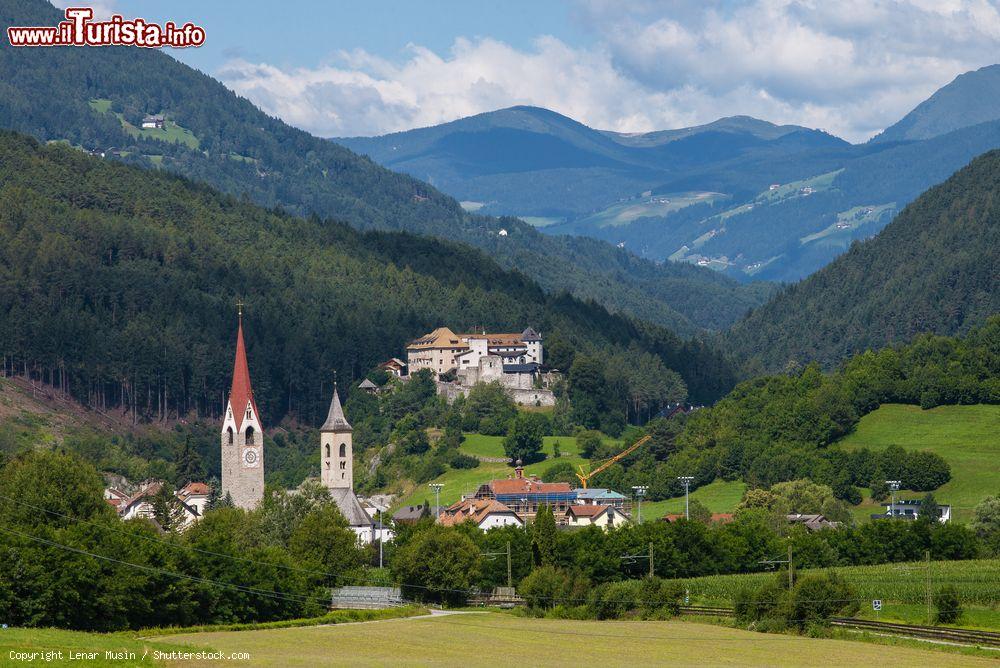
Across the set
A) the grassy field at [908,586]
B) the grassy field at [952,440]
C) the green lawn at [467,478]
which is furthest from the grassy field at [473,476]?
the grassy field at [908,586]

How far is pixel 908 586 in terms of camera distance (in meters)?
104

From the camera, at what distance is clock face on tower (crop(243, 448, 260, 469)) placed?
158375 millimetres

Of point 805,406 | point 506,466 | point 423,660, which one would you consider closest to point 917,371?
point 805,406

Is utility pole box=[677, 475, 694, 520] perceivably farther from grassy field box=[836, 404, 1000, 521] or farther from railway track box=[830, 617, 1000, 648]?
railway track box=[830, 617, 1000, 648]

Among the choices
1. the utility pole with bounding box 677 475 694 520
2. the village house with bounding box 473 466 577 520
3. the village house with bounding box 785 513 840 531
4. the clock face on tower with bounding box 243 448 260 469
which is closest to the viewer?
the village house with bounding box 785 513 840 531

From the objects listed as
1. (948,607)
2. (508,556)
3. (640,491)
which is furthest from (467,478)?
(948,607)

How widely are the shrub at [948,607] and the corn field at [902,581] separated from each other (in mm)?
1399

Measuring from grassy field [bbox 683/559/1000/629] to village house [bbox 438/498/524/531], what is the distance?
1562 inches

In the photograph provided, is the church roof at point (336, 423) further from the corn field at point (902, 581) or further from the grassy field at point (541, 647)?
the grassy field at point (541, 647)

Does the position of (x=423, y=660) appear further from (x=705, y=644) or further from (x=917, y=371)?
(x=917, y=371)

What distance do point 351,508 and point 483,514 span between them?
11908mm

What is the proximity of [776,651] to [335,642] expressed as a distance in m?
19.6

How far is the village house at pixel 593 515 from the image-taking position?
16088 centimetres

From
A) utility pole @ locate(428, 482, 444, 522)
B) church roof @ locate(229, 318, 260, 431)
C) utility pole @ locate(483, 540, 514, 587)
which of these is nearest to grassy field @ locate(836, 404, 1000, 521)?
utility pole @ locate(428, 482, 444, 522)
